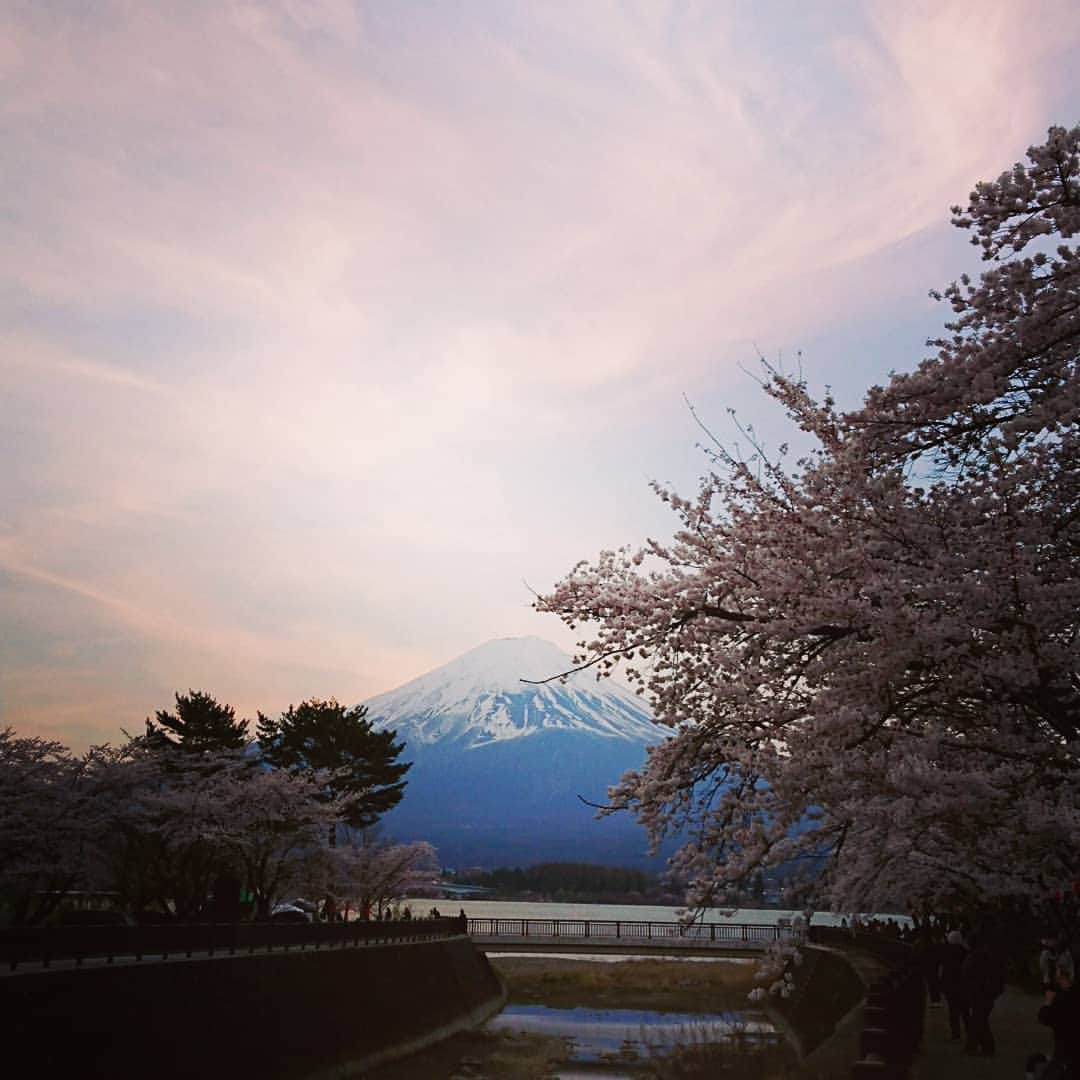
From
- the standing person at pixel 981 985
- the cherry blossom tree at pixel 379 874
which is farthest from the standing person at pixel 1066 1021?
the cherry blossom tree at pixel 379 874

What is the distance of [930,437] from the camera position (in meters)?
11.3

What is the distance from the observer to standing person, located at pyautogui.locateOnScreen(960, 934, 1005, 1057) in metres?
16.8

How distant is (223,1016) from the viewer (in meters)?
22.6

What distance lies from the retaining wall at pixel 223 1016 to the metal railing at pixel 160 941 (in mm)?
505

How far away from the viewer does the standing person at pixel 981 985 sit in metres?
16.8

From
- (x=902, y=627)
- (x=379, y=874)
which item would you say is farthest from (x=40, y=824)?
(x=902, y=627)

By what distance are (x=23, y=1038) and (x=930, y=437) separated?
14.4 metres

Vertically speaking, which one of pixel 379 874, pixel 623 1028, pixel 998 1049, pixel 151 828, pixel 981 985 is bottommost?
pixel 623 1028

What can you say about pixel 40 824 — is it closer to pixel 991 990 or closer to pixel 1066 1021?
pixel 991 990

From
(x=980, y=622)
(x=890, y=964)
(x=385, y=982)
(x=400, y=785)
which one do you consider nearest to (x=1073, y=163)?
(x=980, y=622)

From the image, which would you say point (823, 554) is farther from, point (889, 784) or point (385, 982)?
point (385, 982)

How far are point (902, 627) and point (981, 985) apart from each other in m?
9.17

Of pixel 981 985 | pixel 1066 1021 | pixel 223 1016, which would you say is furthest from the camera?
pixel 223 1016

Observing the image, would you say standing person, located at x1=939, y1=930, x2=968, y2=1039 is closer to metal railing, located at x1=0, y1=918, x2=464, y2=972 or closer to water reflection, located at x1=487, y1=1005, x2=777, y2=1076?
metal railing, located at x1=0, y1=918, x2=464, y2=972
